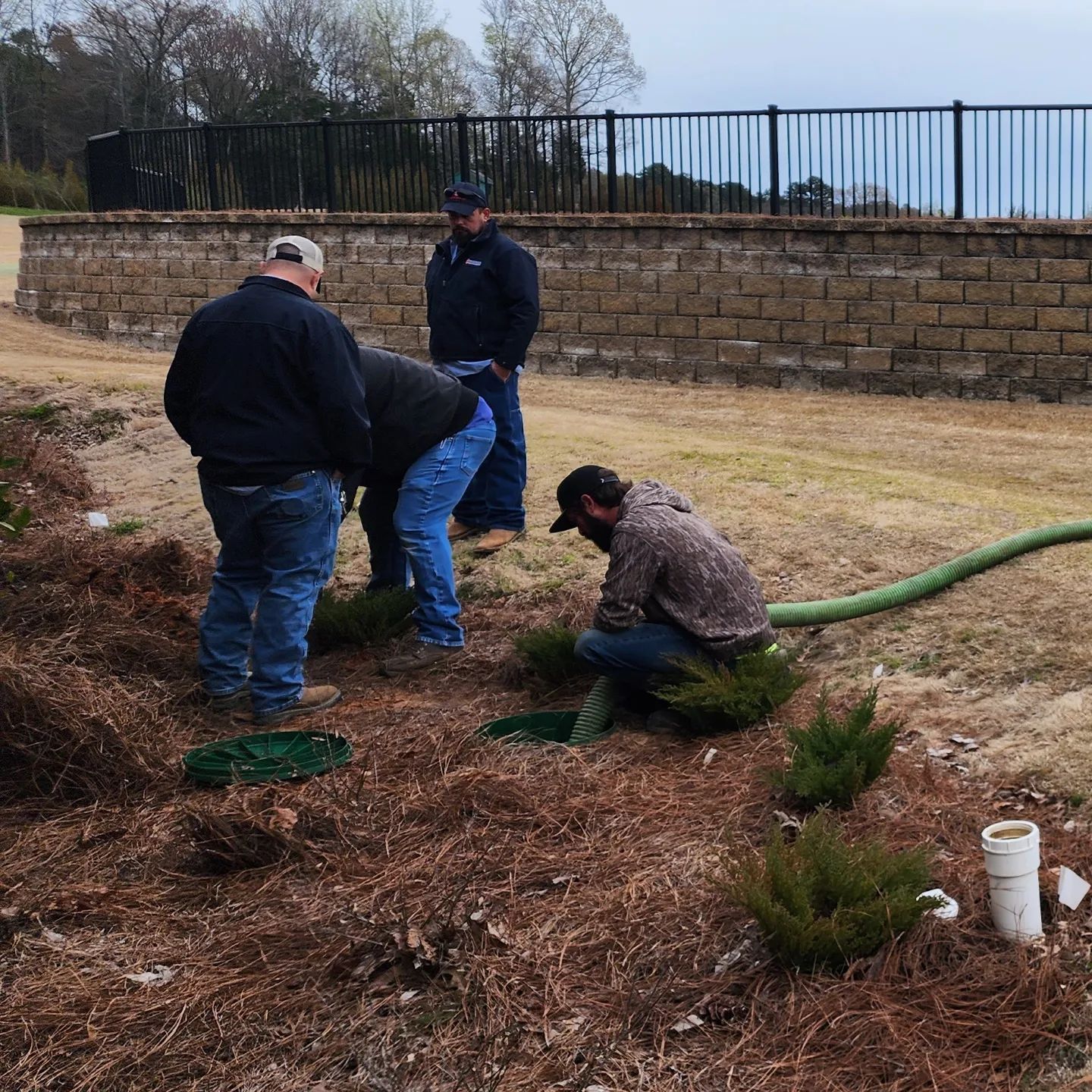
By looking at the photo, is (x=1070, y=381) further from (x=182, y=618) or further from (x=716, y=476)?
(x=182, y=618)

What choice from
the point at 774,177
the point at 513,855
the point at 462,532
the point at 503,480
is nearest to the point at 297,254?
the point at 513,855

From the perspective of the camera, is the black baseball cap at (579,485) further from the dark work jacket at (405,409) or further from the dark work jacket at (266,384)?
the dark work jacket at (405,409)

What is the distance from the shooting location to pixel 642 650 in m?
5.21

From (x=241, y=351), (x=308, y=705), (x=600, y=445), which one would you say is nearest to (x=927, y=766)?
(x=308, y=705)

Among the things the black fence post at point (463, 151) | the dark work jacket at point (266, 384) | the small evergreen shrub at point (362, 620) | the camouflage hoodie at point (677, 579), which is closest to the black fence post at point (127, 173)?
the black fence post at point (463, 151)

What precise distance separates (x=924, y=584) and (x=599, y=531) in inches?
68.0

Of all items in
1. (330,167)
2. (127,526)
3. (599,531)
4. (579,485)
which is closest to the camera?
(579,485)

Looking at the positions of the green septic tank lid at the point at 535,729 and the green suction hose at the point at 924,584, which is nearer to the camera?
the green septic tank lid at the point at 535,729

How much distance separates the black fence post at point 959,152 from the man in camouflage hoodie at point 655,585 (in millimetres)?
9419

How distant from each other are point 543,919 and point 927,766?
1.48 m

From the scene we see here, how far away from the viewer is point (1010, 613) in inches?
228

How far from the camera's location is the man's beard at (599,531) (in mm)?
5176

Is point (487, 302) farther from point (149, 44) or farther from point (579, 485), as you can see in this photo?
point (149, 44)

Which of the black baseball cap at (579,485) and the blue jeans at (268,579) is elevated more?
the black baseball cap at (579,485)
